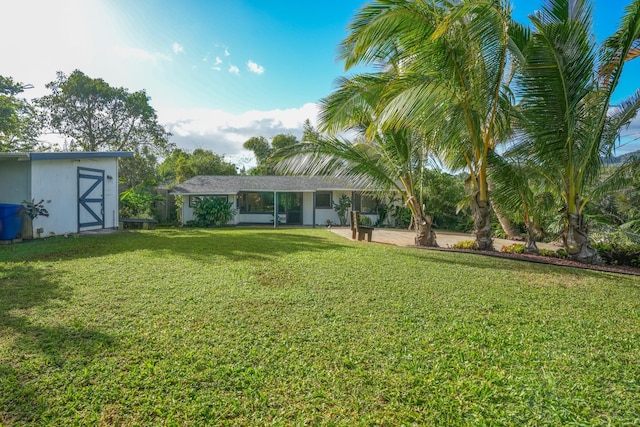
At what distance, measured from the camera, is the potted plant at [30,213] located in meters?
9.62

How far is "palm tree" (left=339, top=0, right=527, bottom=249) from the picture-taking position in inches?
238

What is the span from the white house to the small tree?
21cm

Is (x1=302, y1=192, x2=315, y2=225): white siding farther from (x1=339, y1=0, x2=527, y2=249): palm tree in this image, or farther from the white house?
(x1=339, y1=0, x2=527, y2=249): palm tree

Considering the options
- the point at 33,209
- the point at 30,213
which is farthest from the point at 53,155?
the point at 30,213

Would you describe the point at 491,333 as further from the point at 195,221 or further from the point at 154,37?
the point at 195,221

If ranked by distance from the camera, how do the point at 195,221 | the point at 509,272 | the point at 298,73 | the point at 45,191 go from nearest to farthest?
1. the point at 509,272
2. the point at 45,191
3. the point at 298,73
4. the point at 195,221

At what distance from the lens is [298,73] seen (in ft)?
47.3

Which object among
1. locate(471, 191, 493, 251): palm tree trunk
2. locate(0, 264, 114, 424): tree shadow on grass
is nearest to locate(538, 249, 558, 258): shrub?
locate(471, 191, 493, 251): palm tree trunk

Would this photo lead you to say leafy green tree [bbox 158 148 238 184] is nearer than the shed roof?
No

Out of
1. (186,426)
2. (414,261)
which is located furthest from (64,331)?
(414,261)

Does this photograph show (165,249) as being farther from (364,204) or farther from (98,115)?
(98,115)

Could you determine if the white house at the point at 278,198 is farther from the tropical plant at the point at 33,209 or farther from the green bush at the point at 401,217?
A: the tropical plant at the point at 33,209

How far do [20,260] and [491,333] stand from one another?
8.94 meters

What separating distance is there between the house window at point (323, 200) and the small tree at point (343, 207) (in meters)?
0.48
